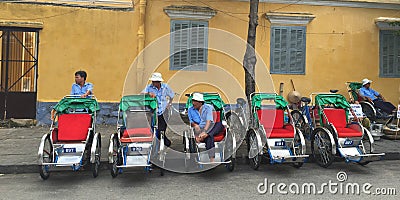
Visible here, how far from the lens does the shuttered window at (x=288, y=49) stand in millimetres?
10891

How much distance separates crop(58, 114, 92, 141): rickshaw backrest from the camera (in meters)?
5.93

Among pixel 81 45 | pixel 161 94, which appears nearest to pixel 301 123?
pixel 161 94

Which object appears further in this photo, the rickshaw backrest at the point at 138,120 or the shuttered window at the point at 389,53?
the shuttered window at the point at 389,53

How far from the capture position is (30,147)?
7.64 m

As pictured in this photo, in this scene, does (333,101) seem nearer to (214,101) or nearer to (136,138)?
(214,101)

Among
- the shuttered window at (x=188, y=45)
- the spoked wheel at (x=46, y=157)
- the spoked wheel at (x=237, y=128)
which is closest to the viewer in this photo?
the spoked wheel at (x=46, y=157)

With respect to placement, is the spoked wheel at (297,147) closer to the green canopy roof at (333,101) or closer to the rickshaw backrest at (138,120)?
the green canopy roof at (333,101)

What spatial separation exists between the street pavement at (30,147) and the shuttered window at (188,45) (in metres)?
2.39

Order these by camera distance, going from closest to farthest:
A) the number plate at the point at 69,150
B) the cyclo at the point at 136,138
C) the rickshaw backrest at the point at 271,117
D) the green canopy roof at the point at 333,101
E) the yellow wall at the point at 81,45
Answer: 1. the cyclo at the point at 136,138
2. the number plate at the point at 69,150
3. the rickshaw backrest at the point at 271,117
4. the green canopy roof at the point at 333,101
5. the yellow wall at the point at 81,45

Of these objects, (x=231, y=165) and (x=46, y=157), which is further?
(x=231, y=165)

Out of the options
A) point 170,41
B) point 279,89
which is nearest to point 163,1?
point 170,41

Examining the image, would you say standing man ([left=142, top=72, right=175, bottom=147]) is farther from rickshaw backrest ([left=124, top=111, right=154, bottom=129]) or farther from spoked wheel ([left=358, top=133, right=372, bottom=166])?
spoked wheel ([left=358, top=133, right=372, bottom=166])

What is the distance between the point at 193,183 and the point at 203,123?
1218mm

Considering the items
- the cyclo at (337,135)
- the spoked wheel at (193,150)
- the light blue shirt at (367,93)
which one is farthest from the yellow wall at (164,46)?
the spoked wheel at (193,150)
